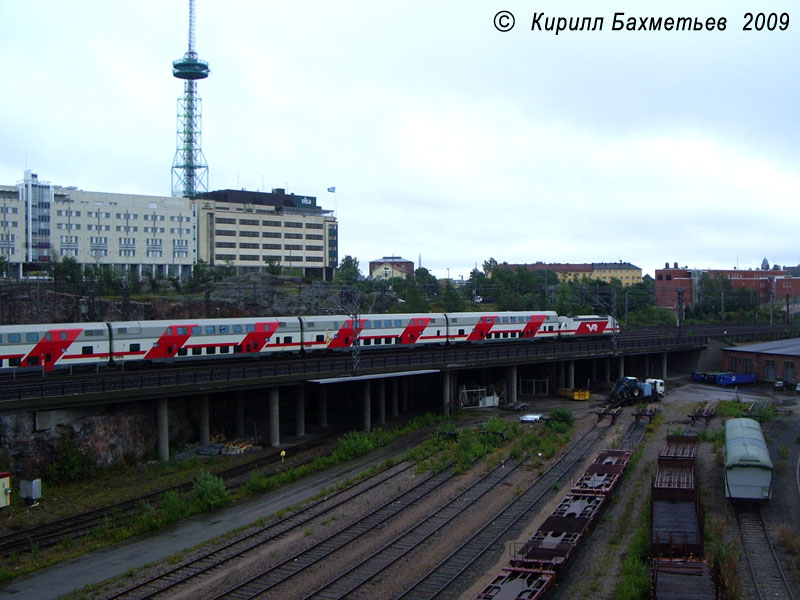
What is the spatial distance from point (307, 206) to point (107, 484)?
318 feet

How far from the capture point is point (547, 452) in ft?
120

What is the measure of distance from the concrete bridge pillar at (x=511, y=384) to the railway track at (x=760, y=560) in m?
27.4

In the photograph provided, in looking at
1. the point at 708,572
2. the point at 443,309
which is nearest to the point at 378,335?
the point at 708,572

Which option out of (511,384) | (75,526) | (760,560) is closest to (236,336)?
(75,526)

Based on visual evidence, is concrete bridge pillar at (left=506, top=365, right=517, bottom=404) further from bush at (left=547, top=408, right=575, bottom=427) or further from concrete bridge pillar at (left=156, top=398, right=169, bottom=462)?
concrete bridge pillar at (left=156, top=398, right=169, bottom=462)

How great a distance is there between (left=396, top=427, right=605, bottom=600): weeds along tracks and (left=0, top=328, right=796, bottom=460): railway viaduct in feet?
45.4

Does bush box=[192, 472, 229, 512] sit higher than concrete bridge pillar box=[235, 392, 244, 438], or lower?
lower

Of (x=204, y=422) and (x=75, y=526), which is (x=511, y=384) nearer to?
(x=204, y=422)

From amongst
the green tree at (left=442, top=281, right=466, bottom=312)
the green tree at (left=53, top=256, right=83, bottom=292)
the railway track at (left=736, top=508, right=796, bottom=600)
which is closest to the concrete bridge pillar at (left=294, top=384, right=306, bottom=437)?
the railway track at (left=736, top=508, right=796, bottom=600)

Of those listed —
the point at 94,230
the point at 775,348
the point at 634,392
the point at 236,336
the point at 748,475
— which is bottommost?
the point at 634,392

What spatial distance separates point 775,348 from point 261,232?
239 feet

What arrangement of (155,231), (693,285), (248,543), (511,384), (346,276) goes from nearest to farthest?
(248,543)
(511,384)
(155,231)
(346,276)
(693,285)

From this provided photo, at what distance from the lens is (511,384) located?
54.5 metres

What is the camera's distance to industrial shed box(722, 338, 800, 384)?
63.8 metres
